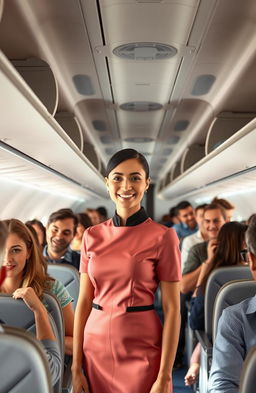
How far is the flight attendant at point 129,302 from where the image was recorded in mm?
2562

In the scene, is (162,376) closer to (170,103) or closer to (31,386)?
(31,386)

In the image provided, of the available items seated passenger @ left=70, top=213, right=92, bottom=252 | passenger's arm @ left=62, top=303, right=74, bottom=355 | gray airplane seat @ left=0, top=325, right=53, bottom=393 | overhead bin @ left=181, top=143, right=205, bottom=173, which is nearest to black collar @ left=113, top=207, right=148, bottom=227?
gray airplane seat @ left=0, top=325, right=53, bottom=393

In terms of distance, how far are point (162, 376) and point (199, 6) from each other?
8.22ft

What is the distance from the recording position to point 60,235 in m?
4.98

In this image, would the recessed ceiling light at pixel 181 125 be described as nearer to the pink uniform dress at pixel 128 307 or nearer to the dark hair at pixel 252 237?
the pink uniform dress at pixel 128 307

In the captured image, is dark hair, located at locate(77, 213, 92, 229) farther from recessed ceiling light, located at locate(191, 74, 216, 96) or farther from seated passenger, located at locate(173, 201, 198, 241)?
seated passenger, located at locate(173, 201, 198, 241)

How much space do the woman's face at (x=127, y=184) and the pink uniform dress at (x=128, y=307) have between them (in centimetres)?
13

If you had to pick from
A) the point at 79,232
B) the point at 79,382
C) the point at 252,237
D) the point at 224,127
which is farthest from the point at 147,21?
the point at 224,127

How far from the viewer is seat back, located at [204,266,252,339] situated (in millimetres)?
4305

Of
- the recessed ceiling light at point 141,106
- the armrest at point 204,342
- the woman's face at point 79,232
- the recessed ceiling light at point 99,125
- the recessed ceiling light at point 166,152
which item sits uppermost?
the recessed ceiling light at point 166,152

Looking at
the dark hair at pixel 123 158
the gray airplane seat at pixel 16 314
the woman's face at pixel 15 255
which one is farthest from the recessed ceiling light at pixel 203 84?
the gray airplane seat at pixel 16 314

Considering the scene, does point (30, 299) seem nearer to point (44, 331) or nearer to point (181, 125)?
point (44, 331)

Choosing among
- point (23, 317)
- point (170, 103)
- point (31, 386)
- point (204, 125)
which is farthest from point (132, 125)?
point (31, 386)

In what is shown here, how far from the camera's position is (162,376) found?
2510 millimetres
